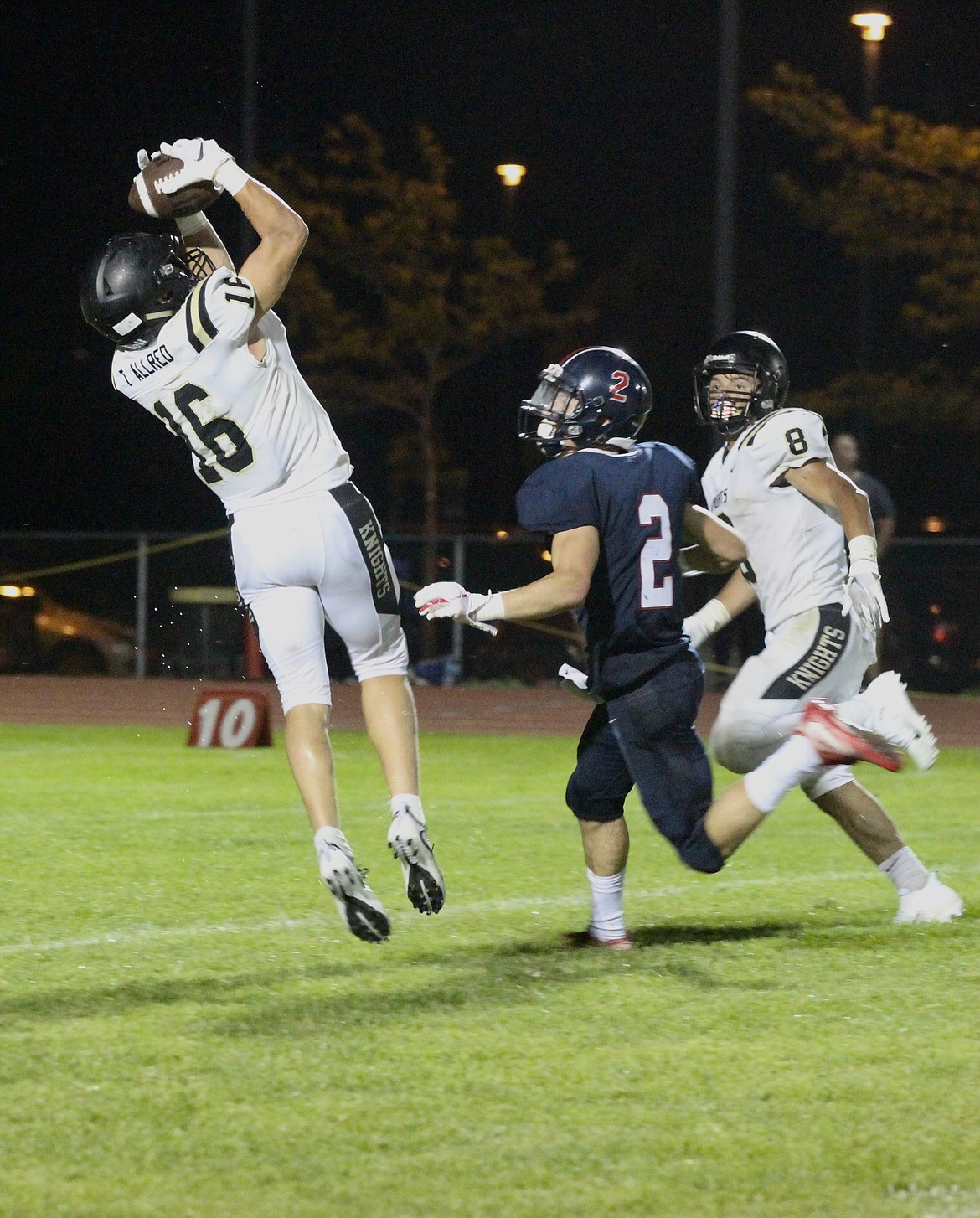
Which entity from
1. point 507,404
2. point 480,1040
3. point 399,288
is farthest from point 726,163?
point 480,1040

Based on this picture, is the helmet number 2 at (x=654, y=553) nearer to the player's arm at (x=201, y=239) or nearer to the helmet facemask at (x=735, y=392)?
the helmet facemask at (x=735, y=392)

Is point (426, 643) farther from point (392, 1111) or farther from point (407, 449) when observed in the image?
point (392, 1111)

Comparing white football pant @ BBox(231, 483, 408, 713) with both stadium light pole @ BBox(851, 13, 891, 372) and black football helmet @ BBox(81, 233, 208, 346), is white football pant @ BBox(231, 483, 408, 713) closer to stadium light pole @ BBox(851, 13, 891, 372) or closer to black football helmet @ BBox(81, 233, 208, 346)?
black football helmet @ BBox(81, 233, 208, 346)

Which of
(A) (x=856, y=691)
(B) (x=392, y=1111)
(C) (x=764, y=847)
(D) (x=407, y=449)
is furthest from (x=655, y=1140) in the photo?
(D) (x=407, y=449)

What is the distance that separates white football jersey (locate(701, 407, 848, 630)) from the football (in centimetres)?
184

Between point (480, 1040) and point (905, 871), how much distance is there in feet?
6.81

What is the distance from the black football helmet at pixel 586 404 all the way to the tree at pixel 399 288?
723 inches

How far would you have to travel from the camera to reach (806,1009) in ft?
15.0

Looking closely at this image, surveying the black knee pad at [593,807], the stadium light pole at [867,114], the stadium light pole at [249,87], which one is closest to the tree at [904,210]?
the stadium light pole at [867,114]

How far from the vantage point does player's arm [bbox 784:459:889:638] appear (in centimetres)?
576

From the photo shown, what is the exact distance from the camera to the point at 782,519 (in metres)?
5.98

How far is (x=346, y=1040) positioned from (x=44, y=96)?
2416cm

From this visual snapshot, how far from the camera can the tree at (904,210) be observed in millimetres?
20891

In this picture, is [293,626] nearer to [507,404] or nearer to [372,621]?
[372,621]
